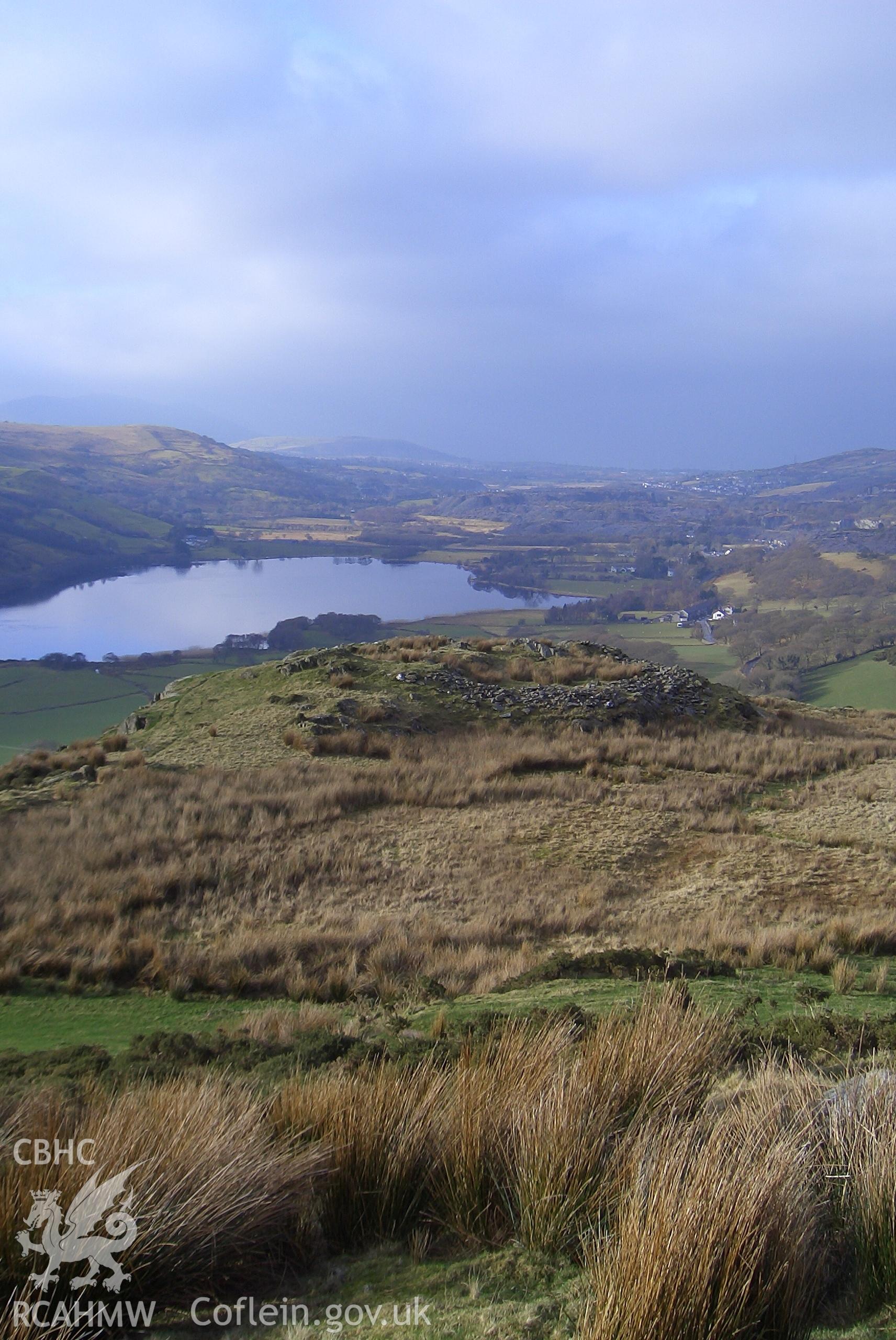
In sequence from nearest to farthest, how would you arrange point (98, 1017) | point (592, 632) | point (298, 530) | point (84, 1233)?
1. point (84, 1233)
2. point (98, 1017)
3. point (592, 632)
4. point (298, 530)

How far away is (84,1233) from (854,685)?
44.4m

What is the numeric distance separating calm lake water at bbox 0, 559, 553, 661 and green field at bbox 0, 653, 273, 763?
10.3m

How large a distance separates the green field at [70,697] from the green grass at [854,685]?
3167 cm

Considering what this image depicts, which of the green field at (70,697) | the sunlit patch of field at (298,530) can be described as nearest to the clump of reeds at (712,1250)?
the green field at (70,697)

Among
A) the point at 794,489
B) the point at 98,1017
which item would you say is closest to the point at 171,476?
the point at 794,489

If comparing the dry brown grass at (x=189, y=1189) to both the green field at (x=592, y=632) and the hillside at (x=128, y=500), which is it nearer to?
the green field at (x=592, y=632)

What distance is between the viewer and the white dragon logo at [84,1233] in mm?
2332

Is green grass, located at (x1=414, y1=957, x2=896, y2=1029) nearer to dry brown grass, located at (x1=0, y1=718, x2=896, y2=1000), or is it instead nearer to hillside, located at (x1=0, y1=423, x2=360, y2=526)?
dry brown grass, located at (x1=0, y1=718, x2=896, y2=1000)

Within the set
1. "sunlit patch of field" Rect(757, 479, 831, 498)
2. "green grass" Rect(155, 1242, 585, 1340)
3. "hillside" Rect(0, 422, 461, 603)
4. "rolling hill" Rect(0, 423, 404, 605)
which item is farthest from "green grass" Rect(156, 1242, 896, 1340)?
"sunlit patch of field" Rect(757, 479, 831, 498)

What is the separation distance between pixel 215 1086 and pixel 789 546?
109 metres

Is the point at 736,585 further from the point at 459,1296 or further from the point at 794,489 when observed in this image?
the point at 794,489

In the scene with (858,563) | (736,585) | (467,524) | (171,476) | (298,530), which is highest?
(171,476)

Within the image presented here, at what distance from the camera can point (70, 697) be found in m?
37.9

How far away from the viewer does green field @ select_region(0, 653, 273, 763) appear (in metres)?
31.4
